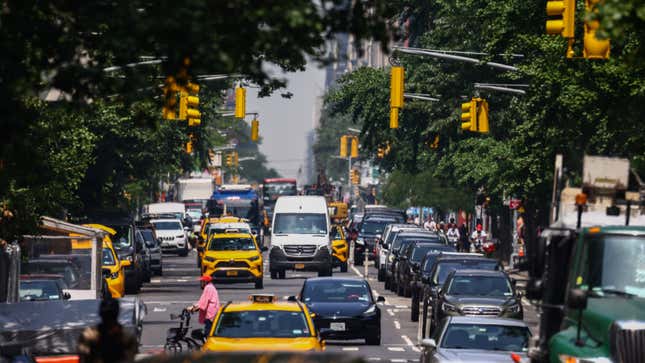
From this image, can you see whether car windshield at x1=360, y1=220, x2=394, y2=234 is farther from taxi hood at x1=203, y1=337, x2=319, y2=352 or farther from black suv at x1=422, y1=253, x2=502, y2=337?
taxi hood at x1=203, y1=337, x2=319, y2=352

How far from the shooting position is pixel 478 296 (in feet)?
109

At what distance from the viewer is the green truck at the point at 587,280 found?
1712cm

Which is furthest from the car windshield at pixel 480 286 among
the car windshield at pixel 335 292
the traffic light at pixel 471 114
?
the traffic light at pixel 471 114

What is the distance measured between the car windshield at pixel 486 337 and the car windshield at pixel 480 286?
29.5ft

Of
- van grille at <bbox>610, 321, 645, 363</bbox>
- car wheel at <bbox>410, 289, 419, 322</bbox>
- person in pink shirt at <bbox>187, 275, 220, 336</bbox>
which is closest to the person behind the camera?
van grille at <bbox>610, 321, 645, 363</bbox>

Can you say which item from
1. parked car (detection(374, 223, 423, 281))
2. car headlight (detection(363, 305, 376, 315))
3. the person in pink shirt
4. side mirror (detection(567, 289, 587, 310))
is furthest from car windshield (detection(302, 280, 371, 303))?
parked car (detection(374, 223, 423, 281))

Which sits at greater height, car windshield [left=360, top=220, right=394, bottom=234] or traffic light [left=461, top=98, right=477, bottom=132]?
traffic light [left=461, top=98, right=477, bottom=132]

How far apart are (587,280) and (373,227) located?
172 ft

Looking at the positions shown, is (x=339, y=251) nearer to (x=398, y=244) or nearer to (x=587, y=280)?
(x=398, y=244)

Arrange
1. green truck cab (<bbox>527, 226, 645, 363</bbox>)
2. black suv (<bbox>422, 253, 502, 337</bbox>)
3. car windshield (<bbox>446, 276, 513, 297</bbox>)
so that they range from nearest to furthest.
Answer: green truck cab (<bbox>527, 226, 645, 363</bbox>) → car windshield (<bbox>446, 276, 513, 297</bbox>) → black suv (<bbox>422, 253, 502, 337</bbox>)

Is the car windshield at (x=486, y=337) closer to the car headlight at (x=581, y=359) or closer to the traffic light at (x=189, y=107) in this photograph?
the car headlight at (x=581, y=359)

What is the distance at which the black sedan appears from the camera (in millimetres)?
32781

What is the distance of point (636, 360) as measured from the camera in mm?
16594

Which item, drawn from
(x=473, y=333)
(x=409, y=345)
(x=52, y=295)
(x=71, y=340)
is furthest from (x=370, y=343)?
(x=71, y=340)
